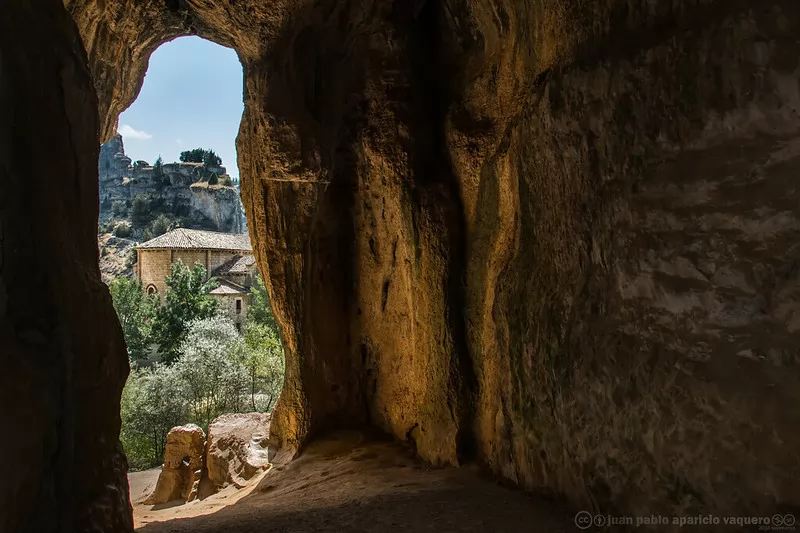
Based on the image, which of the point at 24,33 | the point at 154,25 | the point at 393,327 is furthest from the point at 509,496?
the point at 154,25

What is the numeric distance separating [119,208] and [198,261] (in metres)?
33.7

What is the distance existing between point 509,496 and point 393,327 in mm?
3034

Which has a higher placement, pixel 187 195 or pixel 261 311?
pixel 187 195

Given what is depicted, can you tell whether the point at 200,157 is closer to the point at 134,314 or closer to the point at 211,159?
the point at 211,159

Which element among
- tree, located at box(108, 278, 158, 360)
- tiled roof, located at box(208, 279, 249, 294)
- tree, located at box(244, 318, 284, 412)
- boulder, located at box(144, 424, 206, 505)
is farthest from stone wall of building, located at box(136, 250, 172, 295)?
boulder, located at box(144, 424, 206, 505)

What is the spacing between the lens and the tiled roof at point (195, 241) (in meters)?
31.3

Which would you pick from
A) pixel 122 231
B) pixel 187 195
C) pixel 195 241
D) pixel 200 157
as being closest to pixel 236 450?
pixel 195 241

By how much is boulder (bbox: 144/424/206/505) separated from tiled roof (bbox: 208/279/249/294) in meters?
20.0

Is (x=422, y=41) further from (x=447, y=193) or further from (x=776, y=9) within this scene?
(x=776, y=9)

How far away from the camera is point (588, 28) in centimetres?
303

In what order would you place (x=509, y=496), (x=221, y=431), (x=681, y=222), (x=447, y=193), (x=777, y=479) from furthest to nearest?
1. (x=221, y=431)
2. (x=447, y=193)
3. (x=509, y=496)
4. (x=681, y=222)
5. (x=777, y=479)

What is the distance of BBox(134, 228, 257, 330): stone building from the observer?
30.0 m

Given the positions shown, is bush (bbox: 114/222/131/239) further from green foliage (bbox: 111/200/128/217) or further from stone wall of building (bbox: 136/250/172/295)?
stone wall of building (bbox: 136/250/172/295)

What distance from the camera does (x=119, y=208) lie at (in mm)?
57156
